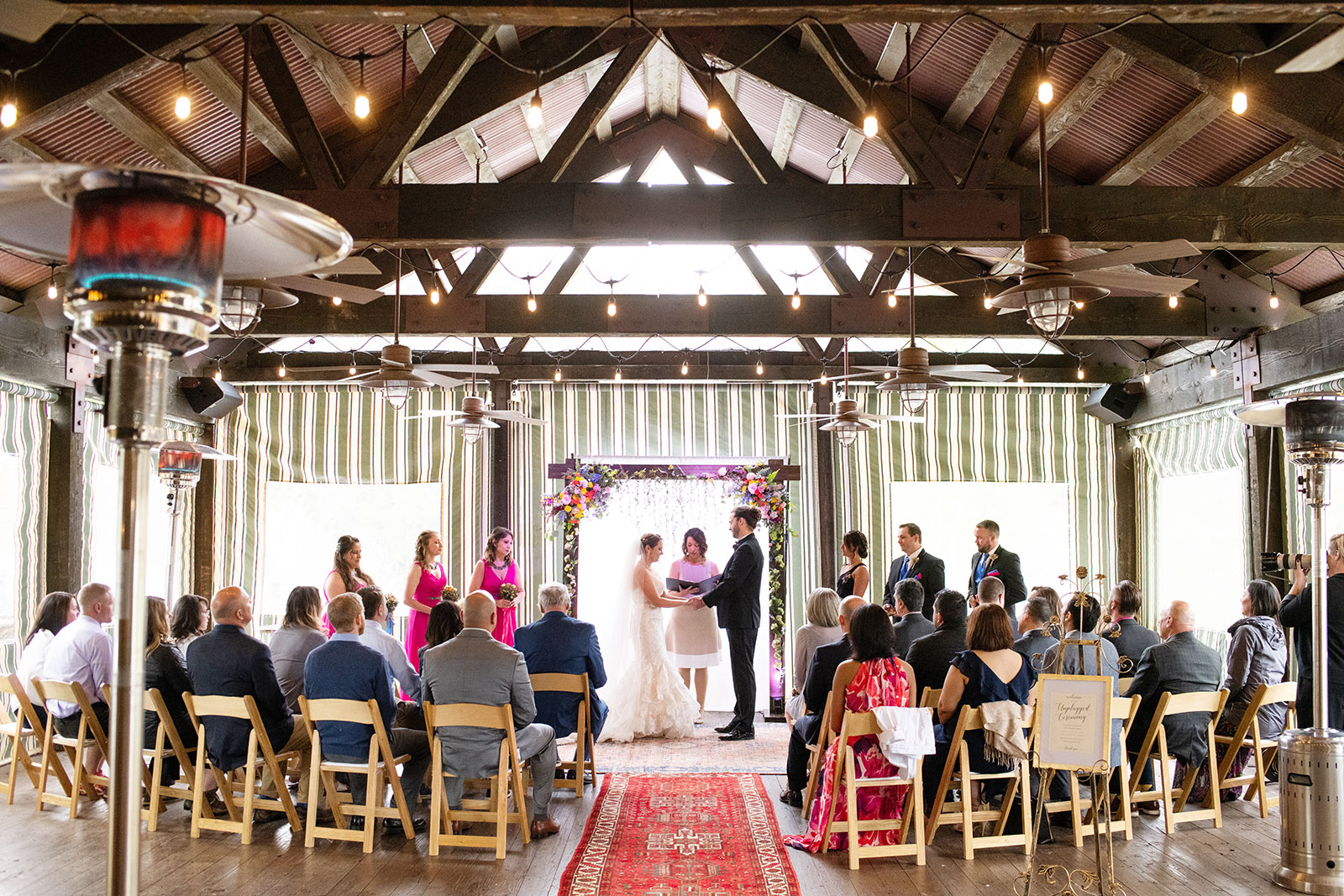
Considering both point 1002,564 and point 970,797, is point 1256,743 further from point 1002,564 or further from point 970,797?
point 1002,564

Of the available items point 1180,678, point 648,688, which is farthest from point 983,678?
point 648,688

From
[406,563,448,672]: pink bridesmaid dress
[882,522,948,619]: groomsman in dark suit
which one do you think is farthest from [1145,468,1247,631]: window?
[406,563,448,672]: pink bridesmaid dress

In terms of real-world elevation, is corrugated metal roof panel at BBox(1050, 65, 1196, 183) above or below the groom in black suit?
above

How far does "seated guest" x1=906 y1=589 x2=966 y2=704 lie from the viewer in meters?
5.72

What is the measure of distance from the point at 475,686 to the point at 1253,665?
454 cm

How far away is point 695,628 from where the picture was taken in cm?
900

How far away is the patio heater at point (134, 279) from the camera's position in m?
1.70

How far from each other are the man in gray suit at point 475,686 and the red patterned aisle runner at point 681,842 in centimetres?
68

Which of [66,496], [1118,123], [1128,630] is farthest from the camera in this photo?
[66,496]

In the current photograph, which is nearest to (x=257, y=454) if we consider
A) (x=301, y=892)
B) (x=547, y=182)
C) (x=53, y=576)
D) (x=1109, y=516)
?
(x=53, y=576)

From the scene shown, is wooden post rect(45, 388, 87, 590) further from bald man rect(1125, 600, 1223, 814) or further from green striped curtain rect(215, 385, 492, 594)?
bald man rect(1125, 600, 1223, 814)

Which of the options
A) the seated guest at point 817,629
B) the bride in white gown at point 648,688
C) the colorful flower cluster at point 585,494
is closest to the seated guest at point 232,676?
the seated guest at point 817,629

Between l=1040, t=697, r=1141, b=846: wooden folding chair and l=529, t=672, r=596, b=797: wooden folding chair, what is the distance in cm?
267

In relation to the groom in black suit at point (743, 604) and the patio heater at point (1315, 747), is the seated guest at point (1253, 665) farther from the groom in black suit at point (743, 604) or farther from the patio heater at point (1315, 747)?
the groom in black suit at point (743, 604)
